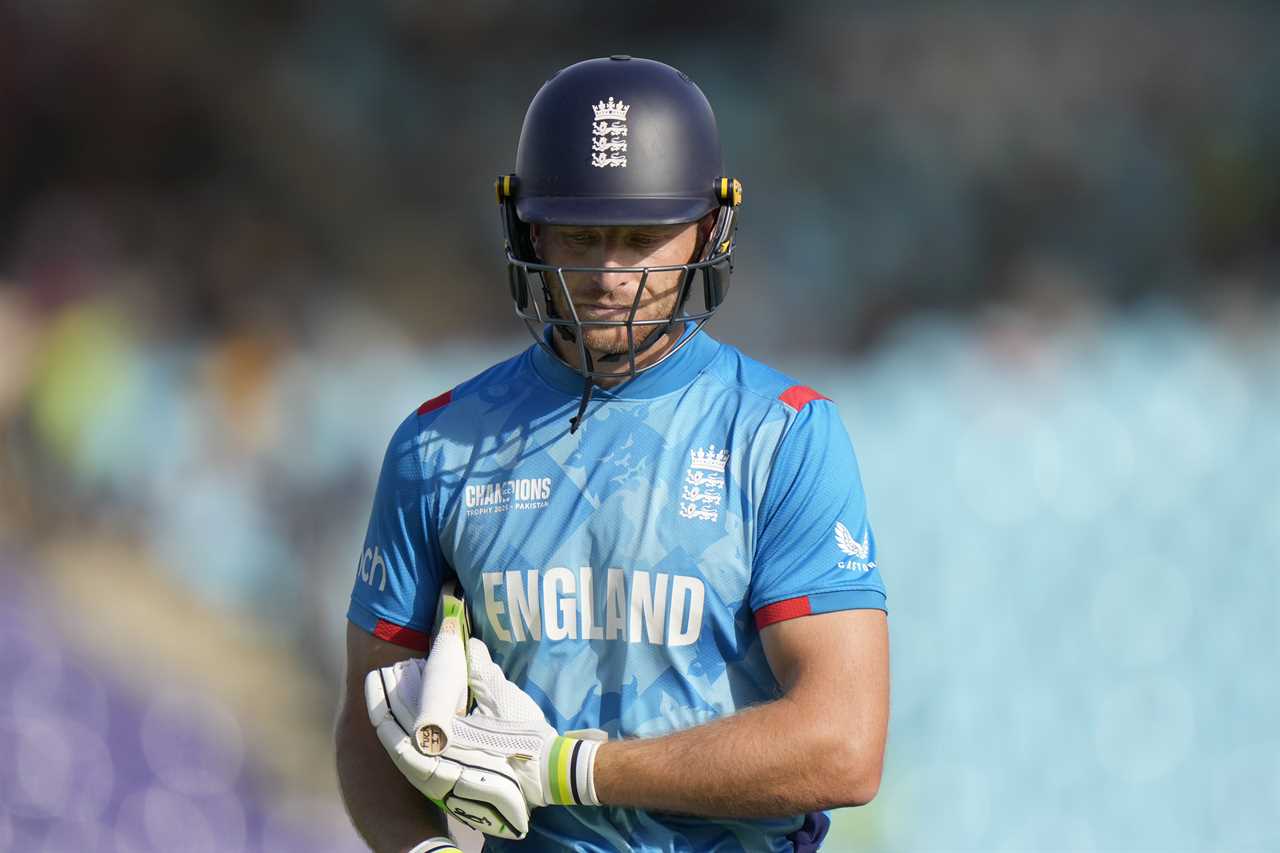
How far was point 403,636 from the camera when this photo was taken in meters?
2.41

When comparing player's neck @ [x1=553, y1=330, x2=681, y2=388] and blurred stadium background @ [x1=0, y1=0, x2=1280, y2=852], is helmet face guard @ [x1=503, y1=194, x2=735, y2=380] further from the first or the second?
blurred stadium background @ [x1=0, y1=0, x2=1280, y2=852]

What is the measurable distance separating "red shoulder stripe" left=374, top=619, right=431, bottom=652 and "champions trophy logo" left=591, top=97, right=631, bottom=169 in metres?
0.75

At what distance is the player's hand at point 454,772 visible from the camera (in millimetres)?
2154

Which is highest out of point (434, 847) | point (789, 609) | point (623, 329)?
point (623, 329)

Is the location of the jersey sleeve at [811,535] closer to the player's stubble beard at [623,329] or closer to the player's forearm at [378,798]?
the player's stubble beard at [623,329]

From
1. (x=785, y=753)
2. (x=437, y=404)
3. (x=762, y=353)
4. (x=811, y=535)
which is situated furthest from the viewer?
(x=762, y=353)

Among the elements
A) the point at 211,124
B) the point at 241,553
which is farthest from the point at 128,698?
the point at 211,124

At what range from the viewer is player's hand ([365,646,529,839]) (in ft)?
7.07

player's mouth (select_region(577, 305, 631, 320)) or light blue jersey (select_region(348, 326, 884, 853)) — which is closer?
light blue jersey (select_region(348, 326, 884, 853))

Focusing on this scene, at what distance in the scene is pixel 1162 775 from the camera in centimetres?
485

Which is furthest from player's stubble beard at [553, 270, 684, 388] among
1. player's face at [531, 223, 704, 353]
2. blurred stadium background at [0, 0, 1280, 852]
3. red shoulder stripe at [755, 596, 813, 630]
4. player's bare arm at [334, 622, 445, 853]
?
blurred stadium background at [0, 0, 1280, 852]

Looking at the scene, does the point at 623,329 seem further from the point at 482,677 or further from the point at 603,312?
the point at 482,677

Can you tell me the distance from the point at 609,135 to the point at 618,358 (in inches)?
13.2

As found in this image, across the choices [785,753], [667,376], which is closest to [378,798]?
[785,753]
